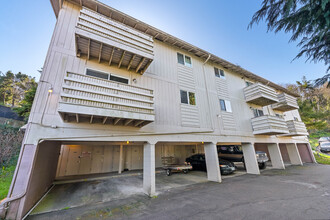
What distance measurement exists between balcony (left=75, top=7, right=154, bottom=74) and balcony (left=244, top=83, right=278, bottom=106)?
9.92 metres

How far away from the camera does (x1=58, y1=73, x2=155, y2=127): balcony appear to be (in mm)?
4039

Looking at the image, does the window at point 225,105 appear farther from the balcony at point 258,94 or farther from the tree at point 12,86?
the tree at point 12,86

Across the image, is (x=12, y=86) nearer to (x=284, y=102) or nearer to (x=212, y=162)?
(x=212, y=162)

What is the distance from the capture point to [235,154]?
40.8 ft

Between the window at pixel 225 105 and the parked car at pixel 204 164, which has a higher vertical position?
the window at pixel 225 105

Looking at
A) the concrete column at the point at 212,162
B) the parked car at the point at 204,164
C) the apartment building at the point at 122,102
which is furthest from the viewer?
the parked car at the point at 204,164

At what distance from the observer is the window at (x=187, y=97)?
795cm

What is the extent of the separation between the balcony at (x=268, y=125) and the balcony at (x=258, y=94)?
1744mm

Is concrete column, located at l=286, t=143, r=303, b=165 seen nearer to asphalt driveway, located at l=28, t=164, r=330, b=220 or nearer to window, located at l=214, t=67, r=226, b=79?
asphalt driveway, located at l=28, t=164, r=330, b=220

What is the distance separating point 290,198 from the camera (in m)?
4.79

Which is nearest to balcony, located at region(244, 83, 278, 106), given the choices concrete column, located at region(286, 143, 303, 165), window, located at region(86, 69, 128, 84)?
concrete column, located at region(286, 143, 303, 165)

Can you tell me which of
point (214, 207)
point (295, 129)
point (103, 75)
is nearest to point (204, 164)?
point (214, 207)

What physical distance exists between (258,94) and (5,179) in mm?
17921

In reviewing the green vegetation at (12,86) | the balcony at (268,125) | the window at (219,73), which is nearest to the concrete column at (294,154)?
the balcony at (268,125)
